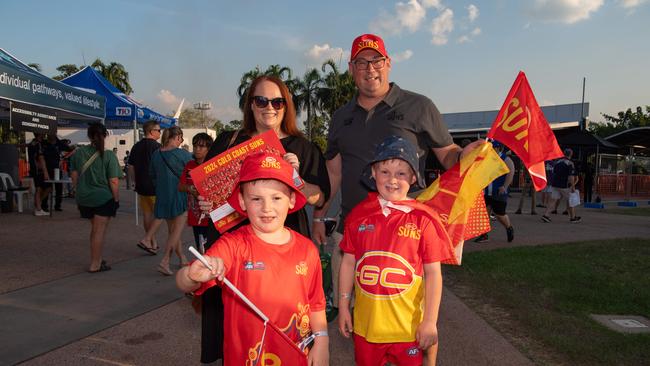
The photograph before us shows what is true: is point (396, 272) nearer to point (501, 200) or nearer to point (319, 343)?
point (319, 343)

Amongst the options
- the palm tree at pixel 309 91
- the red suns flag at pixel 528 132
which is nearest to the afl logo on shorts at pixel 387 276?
the red suns flag at pixel 528 132

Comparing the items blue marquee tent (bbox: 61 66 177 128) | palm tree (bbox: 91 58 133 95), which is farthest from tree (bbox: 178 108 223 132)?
blue marquee tent (bbox: 61 66 177 128)

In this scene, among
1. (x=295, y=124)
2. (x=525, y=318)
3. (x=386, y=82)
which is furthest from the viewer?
(x=525, y=318)

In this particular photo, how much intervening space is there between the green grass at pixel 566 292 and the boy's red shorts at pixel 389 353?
2.03 meters

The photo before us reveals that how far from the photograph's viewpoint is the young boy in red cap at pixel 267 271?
2139 mm

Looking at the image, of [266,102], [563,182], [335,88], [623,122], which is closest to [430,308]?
[266,102]

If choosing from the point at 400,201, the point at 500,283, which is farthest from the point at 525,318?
the point at 400,201

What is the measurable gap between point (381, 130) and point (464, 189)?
2.16ft

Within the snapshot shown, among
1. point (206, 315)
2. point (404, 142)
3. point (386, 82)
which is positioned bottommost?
point (206, 315)

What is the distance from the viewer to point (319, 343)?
2.25 meters

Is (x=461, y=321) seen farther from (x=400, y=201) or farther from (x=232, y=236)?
(x=232, y=236)

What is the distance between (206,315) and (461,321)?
3.18 m

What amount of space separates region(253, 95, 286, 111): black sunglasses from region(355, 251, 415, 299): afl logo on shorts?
1044mm

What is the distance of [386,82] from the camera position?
131 inches
